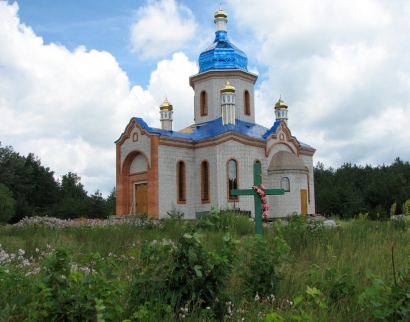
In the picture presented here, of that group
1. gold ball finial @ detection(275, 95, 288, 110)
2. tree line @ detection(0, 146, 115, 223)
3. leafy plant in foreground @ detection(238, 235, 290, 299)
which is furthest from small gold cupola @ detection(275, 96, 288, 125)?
leafy plant in foreground @ detection(238, 235, 290, 299)

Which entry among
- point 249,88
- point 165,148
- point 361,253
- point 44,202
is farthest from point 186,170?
point 44,202

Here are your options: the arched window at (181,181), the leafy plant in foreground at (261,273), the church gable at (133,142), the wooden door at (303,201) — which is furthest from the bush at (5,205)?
the leafy plant in foreground at (261,273)

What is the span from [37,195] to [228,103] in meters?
31.2

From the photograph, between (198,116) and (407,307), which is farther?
(198,116)

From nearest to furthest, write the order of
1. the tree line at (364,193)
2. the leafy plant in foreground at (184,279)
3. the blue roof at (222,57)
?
the leafy plant in foreground at (184,279)
the blue roof at (222,57)
the tree line at (364,193)

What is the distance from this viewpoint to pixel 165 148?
2188 cm

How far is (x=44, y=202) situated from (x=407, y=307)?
4820 centimetres

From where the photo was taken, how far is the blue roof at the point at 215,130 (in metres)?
22.2

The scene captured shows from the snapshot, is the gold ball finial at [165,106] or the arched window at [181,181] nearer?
the arched window at [181,181]

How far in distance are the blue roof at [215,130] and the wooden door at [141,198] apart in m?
2.60

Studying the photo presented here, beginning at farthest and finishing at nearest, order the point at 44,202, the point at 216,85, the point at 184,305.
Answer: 1. the point at 44,202
2. the point at 216,85
3. the point at 184,305

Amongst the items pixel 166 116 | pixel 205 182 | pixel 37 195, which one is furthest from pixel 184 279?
pixel 37 195

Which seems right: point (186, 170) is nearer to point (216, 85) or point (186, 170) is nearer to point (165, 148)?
point (165, 148)

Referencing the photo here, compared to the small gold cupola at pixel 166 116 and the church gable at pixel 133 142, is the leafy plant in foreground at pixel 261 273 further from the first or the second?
the small gold cupola at pixel 166 116
